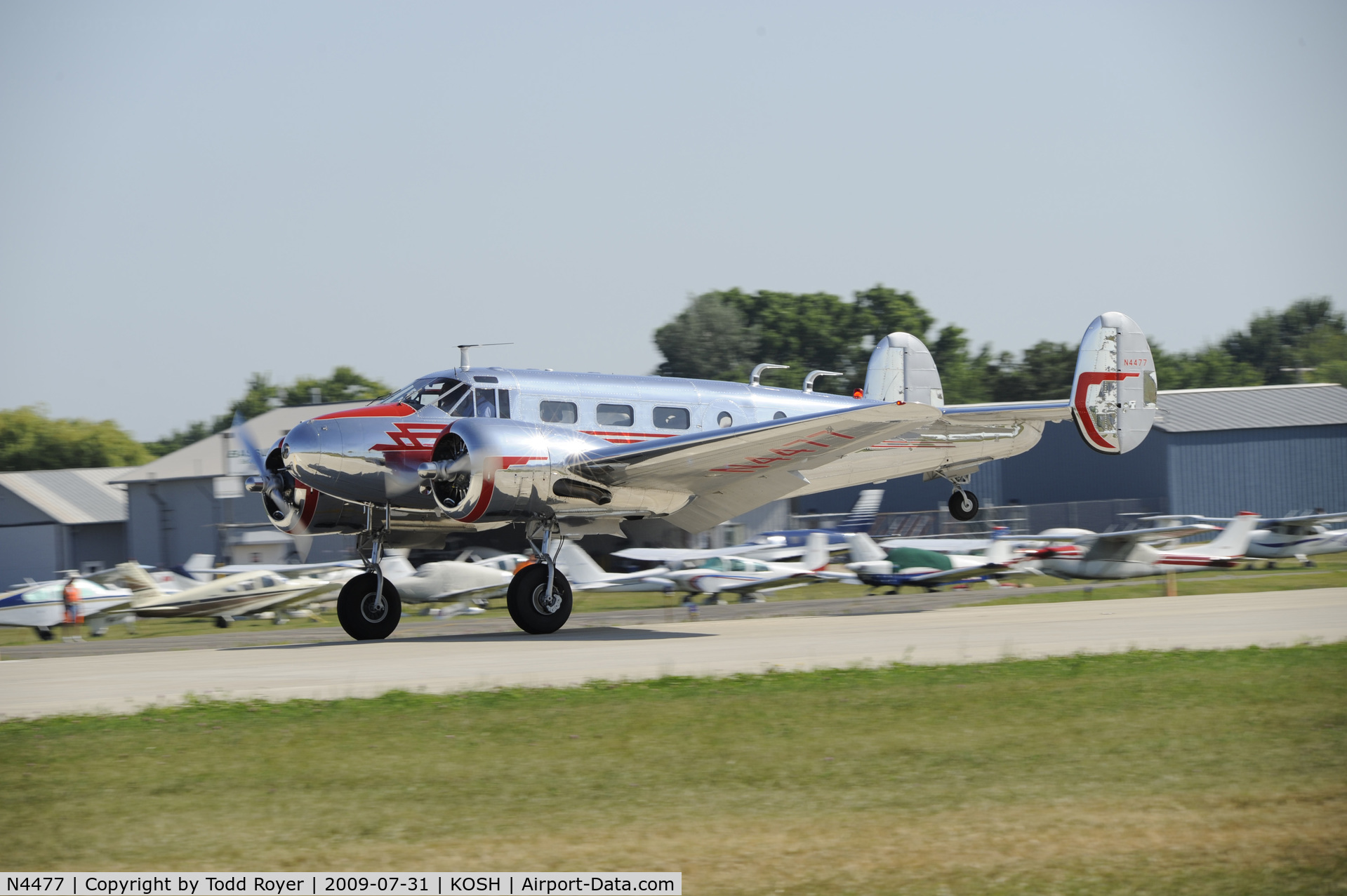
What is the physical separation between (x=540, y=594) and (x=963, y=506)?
8370 mm

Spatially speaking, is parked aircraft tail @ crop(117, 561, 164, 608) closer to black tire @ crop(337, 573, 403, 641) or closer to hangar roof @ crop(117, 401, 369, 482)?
black tire @ crop(337, 573, 403, 641)

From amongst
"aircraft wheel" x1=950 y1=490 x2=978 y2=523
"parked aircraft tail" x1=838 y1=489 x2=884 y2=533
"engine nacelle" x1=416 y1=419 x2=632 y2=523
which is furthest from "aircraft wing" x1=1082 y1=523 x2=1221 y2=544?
"parked aircraft tail" x1=838 y1=489 x2=884 y2=533

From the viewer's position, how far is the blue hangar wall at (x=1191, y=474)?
48312 mm

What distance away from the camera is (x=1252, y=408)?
51.6 metres

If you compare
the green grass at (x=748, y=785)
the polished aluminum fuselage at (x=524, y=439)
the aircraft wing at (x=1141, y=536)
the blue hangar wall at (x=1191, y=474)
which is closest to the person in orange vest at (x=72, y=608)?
the polished aluminum fuselage at (x=524, y=439)

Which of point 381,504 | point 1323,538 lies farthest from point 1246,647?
point 1323,538

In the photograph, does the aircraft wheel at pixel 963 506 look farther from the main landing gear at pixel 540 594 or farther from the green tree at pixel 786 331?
the green tree at pixel 786 331

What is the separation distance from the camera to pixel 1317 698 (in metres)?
10.6

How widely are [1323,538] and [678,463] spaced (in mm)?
25068

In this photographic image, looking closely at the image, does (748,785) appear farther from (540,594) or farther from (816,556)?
(816,556)

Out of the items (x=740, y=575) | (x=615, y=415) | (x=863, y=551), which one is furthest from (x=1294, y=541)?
(x=615, y=415)

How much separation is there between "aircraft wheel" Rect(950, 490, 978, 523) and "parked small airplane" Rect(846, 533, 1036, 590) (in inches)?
276

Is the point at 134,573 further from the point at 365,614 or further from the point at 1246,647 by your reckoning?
the point at 1246,647

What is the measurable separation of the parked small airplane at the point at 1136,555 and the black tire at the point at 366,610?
56.1 feet
